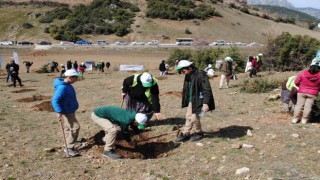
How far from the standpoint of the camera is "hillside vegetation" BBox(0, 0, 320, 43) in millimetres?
77750

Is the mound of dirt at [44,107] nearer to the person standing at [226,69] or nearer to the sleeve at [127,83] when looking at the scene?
the sleeve at [127,83]

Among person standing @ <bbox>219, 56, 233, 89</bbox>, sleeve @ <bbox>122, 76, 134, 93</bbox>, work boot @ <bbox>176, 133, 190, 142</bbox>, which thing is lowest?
work boot @ <bbox>176, 133, 190, 142</bbox>

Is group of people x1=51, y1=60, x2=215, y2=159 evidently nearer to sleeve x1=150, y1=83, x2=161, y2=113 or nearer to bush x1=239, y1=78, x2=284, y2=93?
sleeve x1=150, y1=83, x2=161, y2=113

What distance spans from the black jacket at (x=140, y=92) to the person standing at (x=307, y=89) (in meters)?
3.39

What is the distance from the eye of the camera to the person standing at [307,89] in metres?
8.34

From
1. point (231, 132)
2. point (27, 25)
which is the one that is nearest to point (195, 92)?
point (231, 132)

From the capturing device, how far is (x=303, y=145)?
7.19 meters

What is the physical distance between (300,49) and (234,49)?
18.1 feet

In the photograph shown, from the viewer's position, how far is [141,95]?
8.17m

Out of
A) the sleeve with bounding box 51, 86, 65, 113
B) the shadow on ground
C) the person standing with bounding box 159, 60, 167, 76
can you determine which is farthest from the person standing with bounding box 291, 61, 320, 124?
the person standing with bounding box 159, 60, 167, 76

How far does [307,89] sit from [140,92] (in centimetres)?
386

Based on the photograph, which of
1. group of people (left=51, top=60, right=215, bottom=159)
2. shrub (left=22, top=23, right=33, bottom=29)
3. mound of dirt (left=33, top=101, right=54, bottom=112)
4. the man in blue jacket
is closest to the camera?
group of people (left=51, top=60, right=215, bottom=159)

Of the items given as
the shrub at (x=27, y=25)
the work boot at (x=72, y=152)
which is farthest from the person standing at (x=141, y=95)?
the shrub at (x=27, y=25)

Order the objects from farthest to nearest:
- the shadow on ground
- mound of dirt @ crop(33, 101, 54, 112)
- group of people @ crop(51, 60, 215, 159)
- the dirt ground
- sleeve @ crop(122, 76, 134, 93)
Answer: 1. mound of dirt @ crop(33, 101, 54, 112)
2. the shadow on ground
3. sleeve @ crop(122, 76, 134, 93)
4. group of people @ crop(51, 60, 215, 159)
5. the dirt ground
